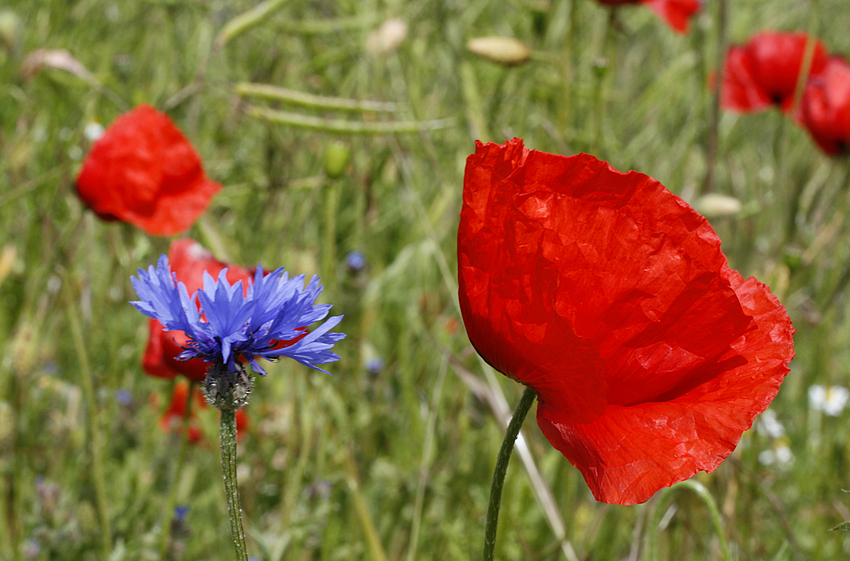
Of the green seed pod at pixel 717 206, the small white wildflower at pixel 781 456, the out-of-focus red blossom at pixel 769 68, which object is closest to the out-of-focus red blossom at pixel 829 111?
the out-of-focus red blossom at pixel 769 68

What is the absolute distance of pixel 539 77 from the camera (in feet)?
4.53

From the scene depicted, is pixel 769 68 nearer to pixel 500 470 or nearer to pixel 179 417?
pixel 179 417

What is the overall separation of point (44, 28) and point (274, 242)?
0.86 m

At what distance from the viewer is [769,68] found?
60.2 inches

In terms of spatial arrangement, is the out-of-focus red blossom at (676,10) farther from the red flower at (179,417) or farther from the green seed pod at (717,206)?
the red flower at (179,417)

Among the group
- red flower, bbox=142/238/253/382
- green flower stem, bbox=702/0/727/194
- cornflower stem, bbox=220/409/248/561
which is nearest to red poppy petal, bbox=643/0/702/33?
green flower stem, bbox=702/0/727/194

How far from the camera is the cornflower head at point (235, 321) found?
1.18 feet

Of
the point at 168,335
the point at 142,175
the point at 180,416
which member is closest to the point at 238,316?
the point at 168,335

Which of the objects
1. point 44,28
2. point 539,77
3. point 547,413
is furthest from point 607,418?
point 44,28

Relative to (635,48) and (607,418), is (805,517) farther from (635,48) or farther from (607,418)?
(635,48)

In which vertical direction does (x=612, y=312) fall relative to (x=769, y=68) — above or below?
below

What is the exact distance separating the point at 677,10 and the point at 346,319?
0.83 metres

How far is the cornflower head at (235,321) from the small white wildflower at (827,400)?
1049mm

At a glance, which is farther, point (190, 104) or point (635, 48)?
point (635, 48)
